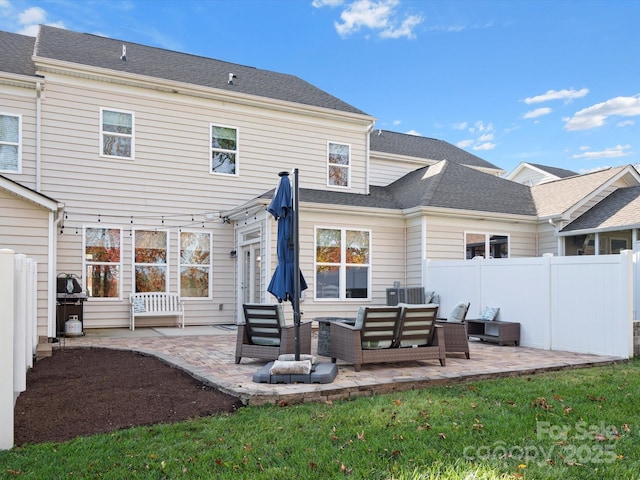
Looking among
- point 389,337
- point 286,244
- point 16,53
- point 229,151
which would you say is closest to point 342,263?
point 229,151

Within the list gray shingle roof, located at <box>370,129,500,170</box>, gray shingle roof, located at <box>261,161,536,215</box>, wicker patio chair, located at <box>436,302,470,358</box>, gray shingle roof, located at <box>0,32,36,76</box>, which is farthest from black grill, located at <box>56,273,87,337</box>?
gray shingle roof, located at <box>370,129,500,170</box>

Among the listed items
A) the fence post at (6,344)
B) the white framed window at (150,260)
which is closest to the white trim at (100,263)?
the white framed window at (150,260)

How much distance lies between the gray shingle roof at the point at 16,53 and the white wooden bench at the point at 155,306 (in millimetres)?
5906

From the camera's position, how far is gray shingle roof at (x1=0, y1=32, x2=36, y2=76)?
11.5m

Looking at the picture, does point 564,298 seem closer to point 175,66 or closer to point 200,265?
point 200,265

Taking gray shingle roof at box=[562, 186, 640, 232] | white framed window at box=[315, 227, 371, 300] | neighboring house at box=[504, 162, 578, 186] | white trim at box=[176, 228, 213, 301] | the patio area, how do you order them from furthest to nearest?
neighboring house at box=[504, 162, 578, 186] → white trim at box=[176, 228, 213, 301] → white framed window at box=[315, 227, 371, 300] → gray shingle roof at box=[562, 186, 640, 232] → the patio area

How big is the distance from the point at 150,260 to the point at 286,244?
6875mm

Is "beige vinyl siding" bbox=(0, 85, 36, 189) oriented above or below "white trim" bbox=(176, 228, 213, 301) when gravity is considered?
above

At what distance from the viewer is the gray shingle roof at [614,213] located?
1197cm

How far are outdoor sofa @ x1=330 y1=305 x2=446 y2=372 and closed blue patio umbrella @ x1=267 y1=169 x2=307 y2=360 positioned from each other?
3.01 feet

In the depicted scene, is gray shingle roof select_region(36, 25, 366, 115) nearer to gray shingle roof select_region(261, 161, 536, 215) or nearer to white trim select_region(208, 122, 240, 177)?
white trim select_region(208, 122, 240, 177)

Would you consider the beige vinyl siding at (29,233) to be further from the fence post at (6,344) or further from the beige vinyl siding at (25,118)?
the fence post at (6,344)

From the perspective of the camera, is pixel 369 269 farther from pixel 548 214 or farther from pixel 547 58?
pixel 547 58

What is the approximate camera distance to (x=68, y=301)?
10.6m
